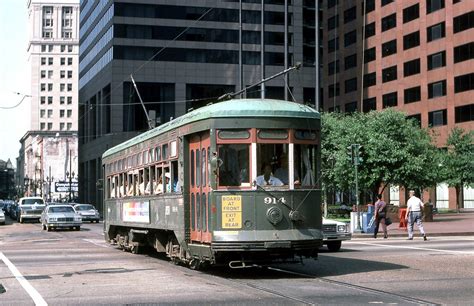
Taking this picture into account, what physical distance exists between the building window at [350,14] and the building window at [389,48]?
8.08 metres

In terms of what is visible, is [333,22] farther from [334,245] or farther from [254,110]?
[254,110]

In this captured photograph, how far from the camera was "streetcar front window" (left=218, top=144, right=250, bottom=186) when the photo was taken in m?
13.7

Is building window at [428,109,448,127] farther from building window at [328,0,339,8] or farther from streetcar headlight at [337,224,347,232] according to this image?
streetcar headlight at [337,224,347,232]

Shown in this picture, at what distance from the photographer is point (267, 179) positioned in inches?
541

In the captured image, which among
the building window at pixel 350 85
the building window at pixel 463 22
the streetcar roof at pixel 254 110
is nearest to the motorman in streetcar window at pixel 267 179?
the streetcar roof at pixel 254 110

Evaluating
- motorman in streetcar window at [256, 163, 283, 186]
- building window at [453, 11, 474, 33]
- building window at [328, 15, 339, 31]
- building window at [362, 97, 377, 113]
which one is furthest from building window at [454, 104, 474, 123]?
motorman in streetcar window at [256, 163, 283, 186]

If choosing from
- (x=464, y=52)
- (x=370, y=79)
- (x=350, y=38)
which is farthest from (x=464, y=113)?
(x=350, y=38)

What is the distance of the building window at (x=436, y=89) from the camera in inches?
2980

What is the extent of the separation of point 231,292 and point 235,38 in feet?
240

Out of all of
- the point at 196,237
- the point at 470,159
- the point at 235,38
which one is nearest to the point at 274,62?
the point at 235,38

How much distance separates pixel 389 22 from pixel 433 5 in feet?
27.0

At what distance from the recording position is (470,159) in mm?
61469

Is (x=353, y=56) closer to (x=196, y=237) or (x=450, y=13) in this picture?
(x=450, y=13)

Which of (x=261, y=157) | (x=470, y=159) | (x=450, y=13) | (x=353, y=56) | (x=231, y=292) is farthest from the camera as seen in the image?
(x=353, y=56)
